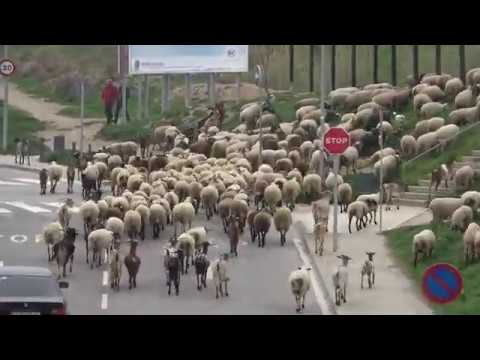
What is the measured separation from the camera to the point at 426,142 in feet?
127

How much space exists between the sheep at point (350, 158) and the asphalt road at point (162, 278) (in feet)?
22.2

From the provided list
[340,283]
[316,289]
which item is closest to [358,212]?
[316,289]

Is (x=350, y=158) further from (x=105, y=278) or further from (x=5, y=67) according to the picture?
(x=5, y=67)

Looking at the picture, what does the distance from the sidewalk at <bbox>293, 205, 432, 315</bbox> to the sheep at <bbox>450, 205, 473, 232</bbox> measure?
4.64 feet

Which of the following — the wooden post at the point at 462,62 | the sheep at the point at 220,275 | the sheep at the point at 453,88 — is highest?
the wooden post at the point at 462,62

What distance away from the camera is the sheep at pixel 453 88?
147 ft


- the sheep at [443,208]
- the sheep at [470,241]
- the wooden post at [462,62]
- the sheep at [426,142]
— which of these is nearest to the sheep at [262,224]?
the sheep at [443,208]

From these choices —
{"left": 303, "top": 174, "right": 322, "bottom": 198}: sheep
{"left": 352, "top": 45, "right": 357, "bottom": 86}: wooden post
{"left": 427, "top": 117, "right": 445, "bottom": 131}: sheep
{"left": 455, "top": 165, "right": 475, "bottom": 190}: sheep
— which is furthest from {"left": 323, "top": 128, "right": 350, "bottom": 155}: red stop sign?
{"left": 352, "top": 45, "right": 357, "bottom": 86}: wooden post

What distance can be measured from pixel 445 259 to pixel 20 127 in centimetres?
3648

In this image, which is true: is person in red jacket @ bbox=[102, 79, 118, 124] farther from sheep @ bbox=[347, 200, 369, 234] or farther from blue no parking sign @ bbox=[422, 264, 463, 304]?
blue no parking sign @ bbox=[422, 264, 463, 304]

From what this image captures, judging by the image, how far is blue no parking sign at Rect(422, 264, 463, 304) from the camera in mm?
15016

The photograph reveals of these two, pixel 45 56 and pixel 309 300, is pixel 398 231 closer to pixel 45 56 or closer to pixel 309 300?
pixel 309 300

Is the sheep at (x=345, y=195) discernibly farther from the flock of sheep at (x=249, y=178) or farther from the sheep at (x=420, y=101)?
the sheep at (x=420, y=101)
